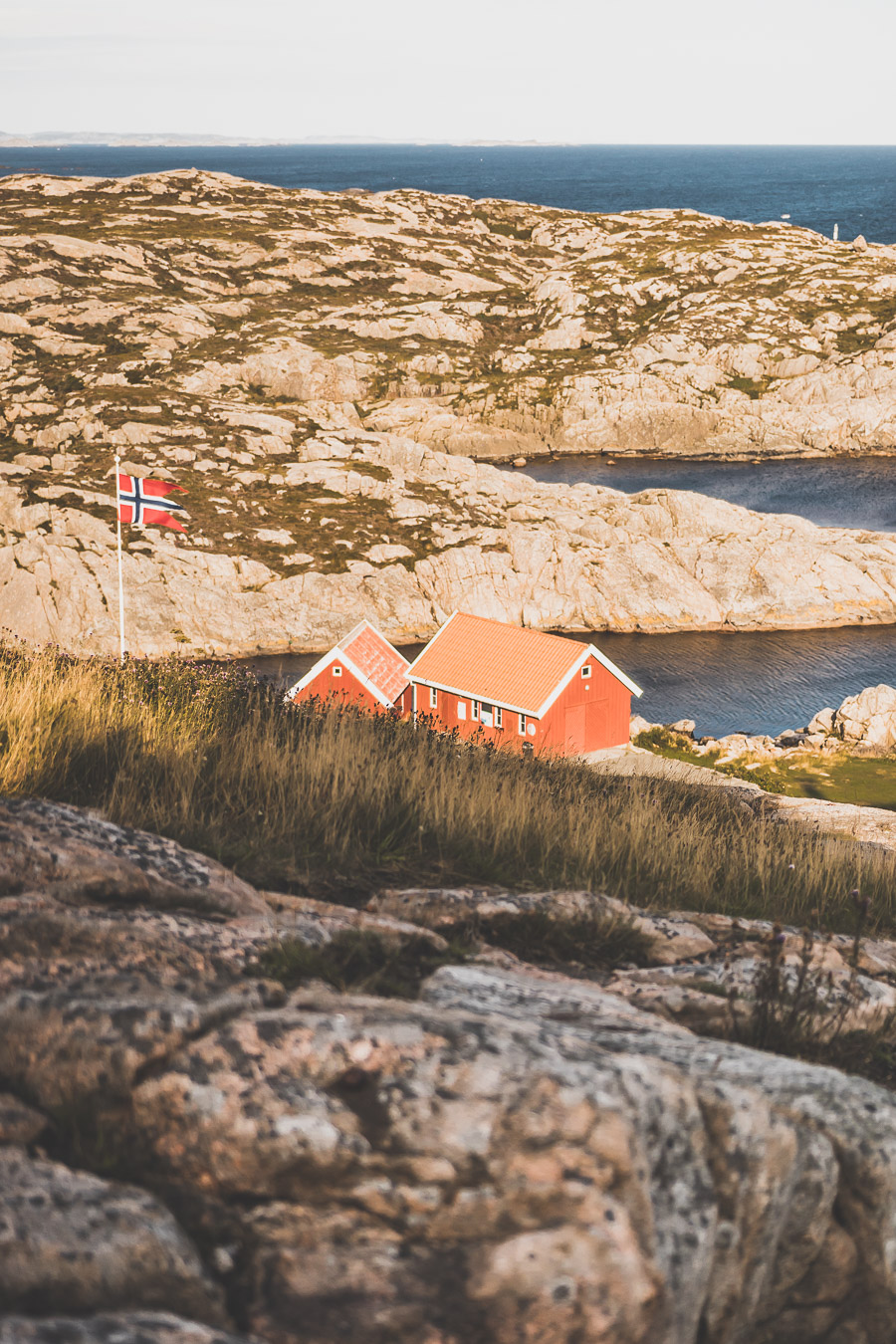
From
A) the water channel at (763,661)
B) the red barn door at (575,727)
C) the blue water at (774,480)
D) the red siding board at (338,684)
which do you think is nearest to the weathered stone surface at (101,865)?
the water channel at (763,661)

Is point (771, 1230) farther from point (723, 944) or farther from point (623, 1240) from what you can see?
point (723, 944)

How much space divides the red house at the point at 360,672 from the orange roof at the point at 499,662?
3.67 ft

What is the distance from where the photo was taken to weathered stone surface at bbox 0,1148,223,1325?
3.05 metres

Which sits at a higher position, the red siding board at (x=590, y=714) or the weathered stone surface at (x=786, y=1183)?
the weathered stone surface at (x=786, y=1183)

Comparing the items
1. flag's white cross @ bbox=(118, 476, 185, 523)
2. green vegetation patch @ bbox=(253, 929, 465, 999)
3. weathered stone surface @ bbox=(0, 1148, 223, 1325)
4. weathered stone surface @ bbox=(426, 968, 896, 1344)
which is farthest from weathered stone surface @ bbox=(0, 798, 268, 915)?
flag's white cross @ bbox=(118, 476, 185, 523)

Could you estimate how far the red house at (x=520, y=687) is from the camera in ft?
133

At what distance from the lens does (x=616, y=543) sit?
221 ft

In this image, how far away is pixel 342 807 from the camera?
28.8ft

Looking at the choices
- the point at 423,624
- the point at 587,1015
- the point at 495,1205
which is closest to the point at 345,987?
the point at 587,1015

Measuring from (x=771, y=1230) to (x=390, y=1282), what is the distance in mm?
1553

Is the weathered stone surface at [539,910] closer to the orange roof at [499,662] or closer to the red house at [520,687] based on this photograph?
the red house at [520,687]

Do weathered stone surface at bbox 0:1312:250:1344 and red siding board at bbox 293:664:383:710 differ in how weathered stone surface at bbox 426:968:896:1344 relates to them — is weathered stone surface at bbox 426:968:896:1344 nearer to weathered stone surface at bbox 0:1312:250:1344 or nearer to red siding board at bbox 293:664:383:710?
weathered stone surface at bbox 0:1312:250:1344

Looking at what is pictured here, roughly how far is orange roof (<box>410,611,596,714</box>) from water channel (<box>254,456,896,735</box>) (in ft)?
21.0

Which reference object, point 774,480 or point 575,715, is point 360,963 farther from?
point 774,480
